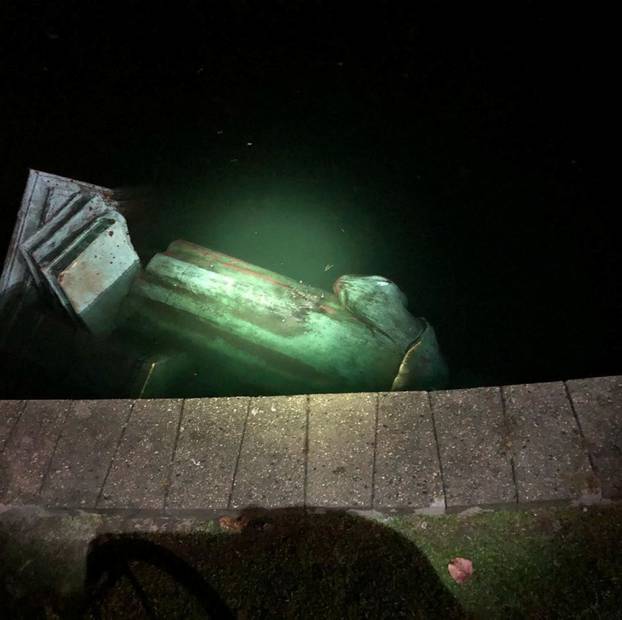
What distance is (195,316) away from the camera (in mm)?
3879

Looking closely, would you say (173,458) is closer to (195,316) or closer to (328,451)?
(328,451)

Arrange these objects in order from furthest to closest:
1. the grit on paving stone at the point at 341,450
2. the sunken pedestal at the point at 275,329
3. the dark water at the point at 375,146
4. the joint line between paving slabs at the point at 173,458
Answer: the dark water at the point at 375,146 → the sunken pedestal at the point at 275,329 → the joint line between paving slabs at the point at 173,458 → the grit on paving stone at the point at 341,450

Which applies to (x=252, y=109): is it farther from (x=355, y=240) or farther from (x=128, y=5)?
(x=128, y=5)

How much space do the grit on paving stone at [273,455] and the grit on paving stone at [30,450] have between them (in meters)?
1.09

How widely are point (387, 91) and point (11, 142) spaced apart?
4663 mm

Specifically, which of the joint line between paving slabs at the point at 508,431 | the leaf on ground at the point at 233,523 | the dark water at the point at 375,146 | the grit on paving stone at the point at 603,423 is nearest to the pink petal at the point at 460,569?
the joint line between paving slabs at the point at 508,431

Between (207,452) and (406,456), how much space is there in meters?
1.01

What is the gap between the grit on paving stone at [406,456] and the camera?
7.62 feet

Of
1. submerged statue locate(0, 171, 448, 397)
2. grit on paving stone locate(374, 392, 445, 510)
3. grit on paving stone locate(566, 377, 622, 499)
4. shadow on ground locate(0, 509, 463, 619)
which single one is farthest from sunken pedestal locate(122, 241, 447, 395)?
shadow on ground locate(0, 509, 463, 619)

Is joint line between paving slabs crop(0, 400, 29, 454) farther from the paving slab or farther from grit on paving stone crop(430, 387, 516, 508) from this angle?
grit on paving stone crop(430, 387, 516, 508)

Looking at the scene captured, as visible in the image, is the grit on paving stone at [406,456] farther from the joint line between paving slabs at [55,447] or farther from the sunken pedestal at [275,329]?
the joint line between paving slabs at [55,447]

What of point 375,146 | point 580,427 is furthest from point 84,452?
point 375,146

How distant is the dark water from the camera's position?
4.52 meters

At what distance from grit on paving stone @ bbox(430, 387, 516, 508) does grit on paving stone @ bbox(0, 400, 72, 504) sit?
2.08 meters
